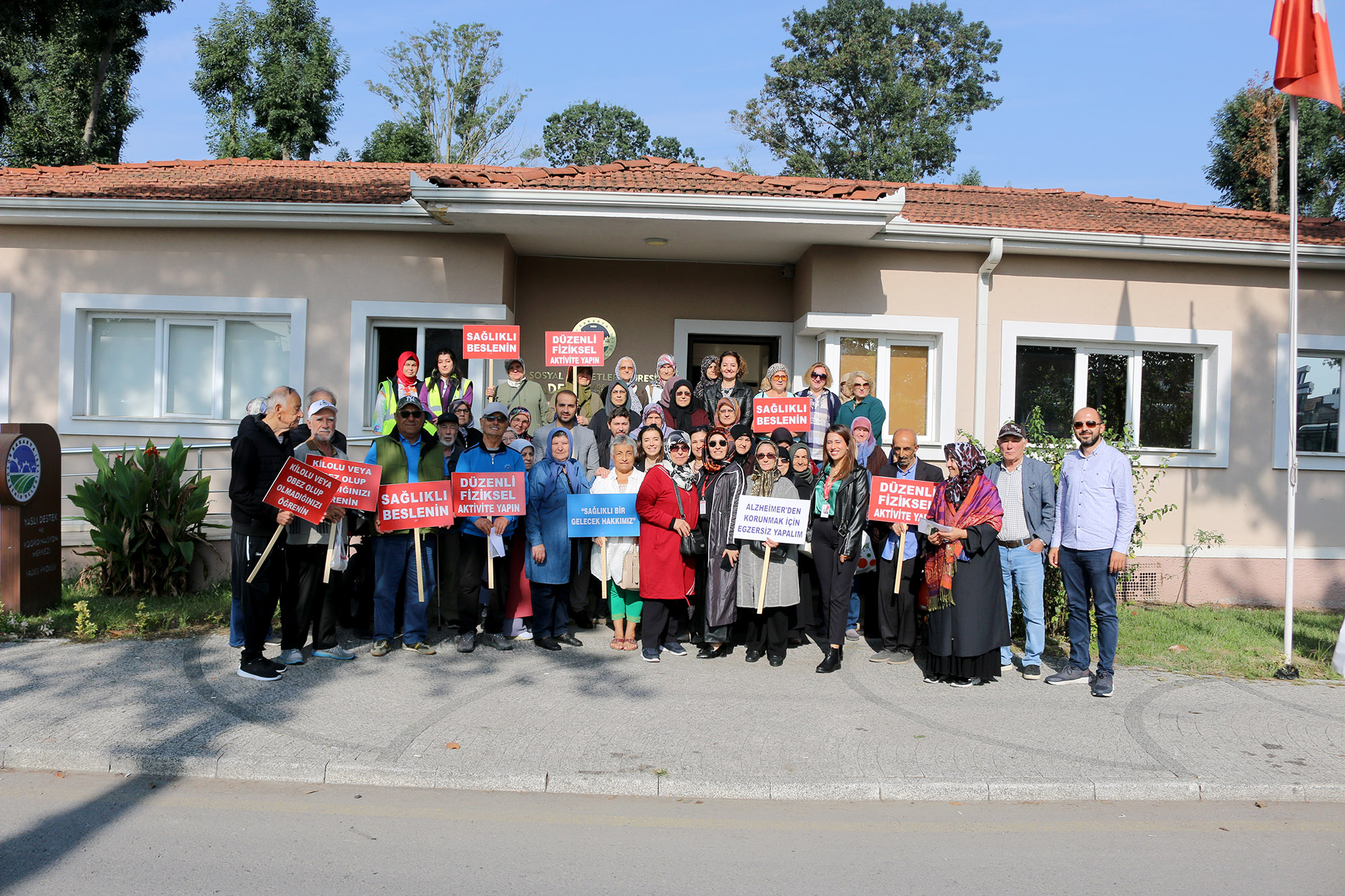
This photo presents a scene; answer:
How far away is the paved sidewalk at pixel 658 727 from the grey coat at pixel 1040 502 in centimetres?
119

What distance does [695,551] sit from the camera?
24.4 feet

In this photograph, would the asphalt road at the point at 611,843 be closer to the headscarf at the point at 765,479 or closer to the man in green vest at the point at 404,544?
the man in green vest at the point at 404,544

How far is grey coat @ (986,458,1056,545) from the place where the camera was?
7.18m

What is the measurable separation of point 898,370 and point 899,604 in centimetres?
413

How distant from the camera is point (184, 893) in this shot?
3.70 m

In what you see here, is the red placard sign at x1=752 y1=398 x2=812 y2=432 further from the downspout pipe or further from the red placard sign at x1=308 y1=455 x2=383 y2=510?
the red placard sign at x1=308 y1=455 x2=383 y2=510

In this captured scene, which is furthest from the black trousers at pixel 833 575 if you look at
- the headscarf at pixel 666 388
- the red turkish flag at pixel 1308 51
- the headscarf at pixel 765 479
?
the red turkish flag at pixel 1308 51

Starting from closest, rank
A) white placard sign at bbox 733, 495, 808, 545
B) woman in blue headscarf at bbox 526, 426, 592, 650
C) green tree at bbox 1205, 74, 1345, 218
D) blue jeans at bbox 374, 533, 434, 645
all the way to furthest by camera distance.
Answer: white placard sign at bbox 733, 495, 808, 545
blue jeans at bbox 374, 533, 434, 645
woman in blue headscarf at bbox 526, 426, 592, 650
green tree at bbox 1205, 74, 1345, 218

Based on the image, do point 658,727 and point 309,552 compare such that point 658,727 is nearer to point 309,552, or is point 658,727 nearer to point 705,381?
point 309,552

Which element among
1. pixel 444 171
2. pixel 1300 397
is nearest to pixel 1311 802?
pixel 1300 397

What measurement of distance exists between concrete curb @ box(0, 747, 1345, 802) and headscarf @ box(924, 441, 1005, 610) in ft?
6.68

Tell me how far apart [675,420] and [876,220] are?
10.3 feet

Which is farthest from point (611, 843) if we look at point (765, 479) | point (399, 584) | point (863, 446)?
point (863, 446)

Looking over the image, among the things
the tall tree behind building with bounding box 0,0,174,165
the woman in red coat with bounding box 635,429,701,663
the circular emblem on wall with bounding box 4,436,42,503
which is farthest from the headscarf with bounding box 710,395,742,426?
the tall tree behind building with bounding box 0,0,174,165
